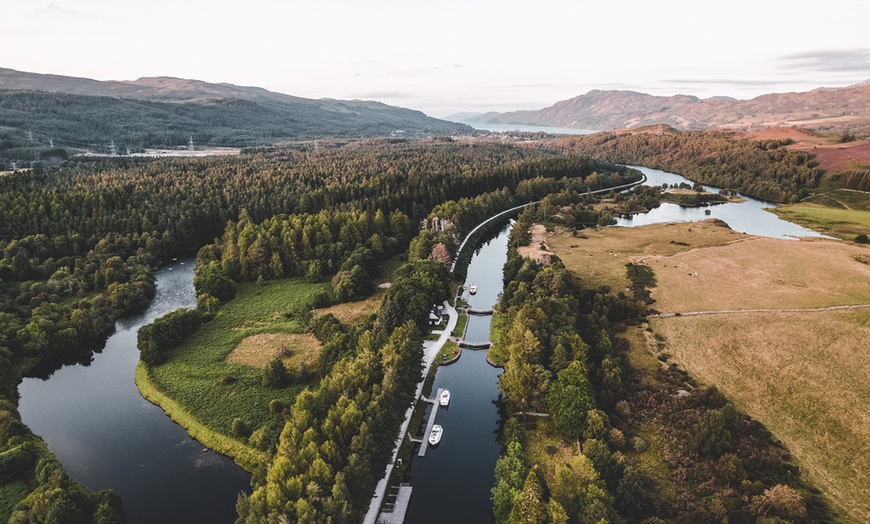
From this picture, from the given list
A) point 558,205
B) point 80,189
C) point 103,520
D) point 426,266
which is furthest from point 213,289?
point 558,205

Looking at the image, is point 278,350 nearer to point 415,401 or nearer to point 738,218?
point 415,401

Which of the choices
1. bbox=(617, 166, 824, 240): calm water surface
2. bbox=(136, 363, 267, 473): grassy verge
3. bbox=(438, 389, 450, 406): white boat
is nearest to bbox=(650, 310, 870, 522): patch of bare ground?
bbox=(438, 389, 450, 406): white boat

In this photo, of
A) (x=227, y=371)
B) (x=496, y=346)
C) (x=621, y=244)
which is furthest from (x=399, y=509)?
(x=621, y=244)

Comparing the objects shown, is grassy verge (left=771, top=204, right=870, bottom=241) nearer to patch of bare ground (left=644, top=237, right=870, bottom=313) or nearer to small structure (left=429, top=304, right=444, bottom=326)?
patch of bare ground (left=644, top=237, right=870, bottom=313)

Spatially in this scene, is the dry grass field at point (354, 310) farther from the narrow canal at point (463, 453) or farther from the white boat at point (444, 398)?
the white boat at point (444, 398)

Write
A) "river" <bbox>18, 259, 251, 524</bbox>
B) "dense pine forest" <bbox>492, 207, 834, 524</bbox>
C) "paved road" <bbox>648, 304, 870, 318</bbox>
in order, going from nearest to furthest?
"dense pine forest" <bbox>492, 207, 834, 524</bbox> < "river" <bbox>18, 259, 251, 524</bbox> < "paved road" <bbox>648, 304, 870, 318</bbox>

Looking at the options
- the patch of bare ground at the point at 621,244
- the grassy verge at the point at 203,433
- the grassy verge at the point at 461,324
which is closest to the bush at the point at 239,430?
the grassy verge at the point at 203,433
